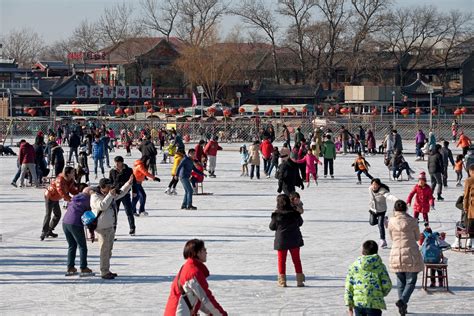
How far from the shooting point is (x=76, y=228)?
11.6m

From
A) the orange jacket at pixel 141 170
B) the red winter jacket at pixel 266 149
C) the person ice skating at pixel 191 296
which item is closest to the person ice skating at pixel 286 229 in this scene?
the person ice skating at pixel 191 296

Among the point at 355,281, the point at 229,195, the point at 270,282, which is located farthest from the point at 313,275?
the point at 229,195

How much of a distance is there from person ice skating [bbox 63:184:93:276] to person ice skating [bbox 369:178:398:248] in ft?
12.8

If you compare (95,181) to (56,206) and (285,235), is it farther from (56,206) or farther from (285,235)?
(285,235)

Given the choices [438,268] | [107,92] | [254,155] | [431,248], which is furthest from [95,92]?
[438,268]

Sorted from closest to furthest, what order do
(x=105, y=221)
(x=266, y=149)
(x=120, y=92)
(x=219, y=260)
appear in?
1. (x=105, y=221)
2. (x=219, y=260)
3. (x=266, y=149)
4. (x=120, y=92)

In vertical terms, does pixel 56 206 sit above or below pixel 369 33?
below

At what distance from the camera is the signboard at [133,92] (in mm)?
71625

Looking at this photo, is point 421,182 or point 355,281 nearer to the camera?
point 355,281

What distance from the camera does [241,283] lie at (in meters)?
11.5

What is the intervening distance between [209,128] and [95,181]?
22108mm

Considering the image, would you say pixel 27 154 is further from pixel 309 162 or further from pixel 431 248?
pixel 431 248

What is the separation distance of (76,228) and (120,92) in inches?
2357

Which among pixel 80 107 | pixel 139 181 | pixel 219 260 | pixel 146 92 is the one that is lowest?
pixel 219 260
